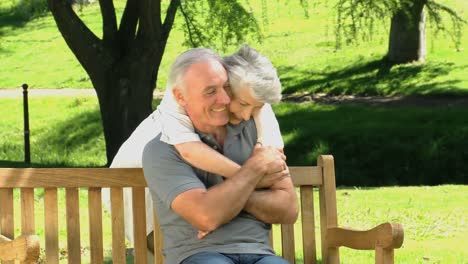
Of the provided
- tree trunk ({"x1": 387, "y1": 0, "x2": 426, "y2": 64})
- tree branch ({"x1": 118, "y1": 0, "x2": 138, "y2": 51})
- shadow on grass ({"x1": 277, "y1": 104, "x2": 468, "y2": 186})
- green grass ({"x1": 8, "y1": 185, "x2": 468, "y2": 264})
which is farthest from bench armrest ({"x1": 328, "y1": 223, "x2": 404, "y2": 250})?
tree trunk ({"x1": 387, "y1": 0, "x2": 426, "y2": 64})

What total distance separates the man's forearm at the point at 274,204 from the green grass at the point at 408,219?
2928 mm

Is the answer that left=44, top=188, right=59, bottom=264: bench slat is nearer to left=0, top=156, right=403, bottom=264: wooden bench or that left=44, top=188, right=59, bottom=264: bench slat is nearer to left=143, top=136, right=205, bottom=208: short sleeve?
left=0, top=156, right=403, bottom=264: wooden bench

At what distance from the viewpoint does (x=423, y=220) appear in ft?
27.0

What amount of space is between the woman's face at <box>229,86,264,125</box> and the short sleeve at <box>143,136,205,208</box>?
10.4 inches

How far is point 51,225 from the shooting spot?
157 inches

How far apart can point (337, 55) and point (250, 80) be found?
1660 cm

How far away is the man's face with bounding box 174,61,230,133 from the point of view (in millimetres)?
3674

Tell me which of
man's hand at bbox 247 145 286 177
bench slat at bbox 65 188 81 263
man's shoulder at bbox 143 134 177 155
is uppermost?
man's shoulder at bbox 143 134 177 155

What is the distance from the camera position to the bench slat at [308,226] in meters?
4.26

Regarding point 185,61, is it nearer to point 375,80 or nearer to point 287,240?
point 287,240

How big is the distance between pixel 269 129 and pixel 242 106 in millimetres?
154

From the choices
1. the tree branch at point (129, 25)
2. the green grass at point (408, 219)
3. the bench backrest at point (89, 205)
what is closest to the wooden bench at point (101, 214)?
the bench backrest at point (89, 205)

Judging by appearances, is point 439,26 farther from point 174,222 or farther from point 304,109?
point 174,222

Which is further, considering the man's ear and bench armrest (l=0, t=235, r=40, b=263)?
the man's ear
